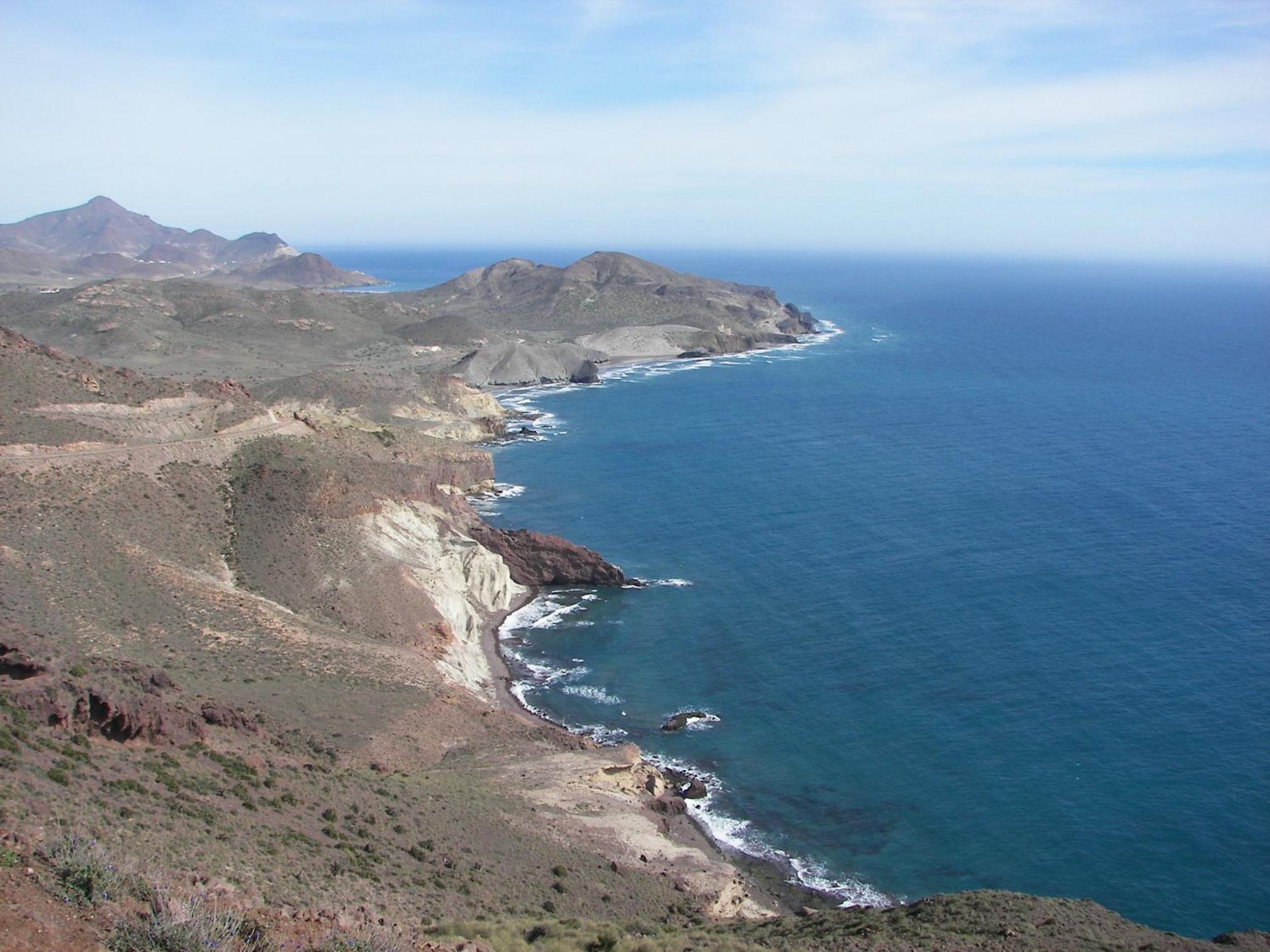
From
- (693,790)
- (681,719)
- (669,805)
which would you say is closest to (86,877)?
(669,805)

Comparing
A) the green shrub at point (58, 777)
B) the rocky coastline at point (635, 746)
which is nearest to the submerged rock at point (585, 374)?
the rocky coastline at point (635, 746)

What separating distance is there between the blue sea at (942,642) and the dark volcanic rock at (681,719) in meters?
0.47

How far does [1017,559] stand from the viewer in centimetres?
6581

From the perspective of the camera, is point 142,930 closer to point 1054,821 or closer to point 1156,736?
point 1054,821

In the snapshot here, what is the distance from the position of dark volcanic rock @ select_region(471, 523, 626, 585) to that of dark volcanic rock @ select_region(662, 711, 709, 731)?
54.6 ft

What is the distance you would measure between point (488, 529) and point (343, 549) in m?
13.8

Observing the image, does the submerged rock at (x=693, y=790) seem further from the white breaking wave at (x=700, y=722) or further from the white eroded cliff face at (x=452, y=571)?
the white eroded cliff face at (x=452, y=571)

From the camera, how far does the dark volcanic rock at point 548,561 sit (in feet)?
210

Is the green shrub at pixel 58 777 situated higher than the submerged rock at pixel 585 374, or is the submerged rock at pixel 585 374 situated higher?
the submerged rock at pixel 585 374

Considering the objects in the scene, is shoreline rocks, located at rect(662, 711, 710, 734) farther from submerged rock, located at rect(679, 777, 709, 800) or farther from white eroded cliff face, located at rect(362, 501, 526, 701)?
white eroded cliff face, located at rect(362, 501, 526, 701)

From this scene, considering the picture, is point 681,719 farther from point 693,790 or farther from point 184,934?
point 184,934

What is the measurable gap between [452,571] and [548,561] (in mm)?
7720

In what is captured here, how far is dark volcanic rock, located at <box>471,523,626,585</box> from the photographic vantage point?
64062 mm

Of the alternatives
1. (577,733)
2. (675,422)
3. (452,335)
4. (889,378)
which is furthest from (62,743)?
(452,335)
